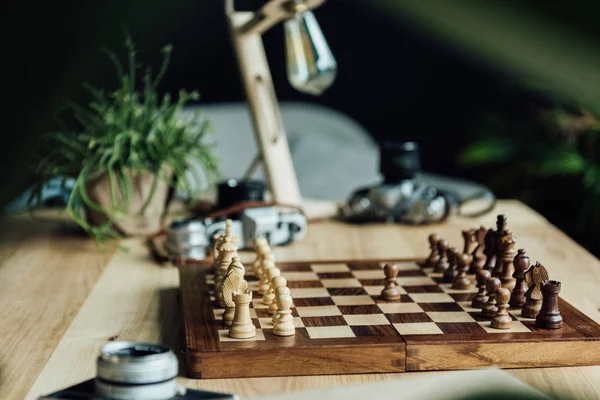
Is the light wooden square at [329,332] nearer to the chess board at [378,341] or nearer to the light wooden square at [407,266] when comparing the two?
the chess board at [378,341]

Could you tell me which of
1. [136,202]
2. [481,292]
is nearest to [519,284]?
[481,292]

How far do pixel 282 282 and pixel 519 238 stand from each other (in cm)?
91

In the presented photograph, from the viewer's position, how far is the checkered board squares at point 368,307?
874 millimetres

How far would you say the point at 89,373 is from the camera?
32.8 inches

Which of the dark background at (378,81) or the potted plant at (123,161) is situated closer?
the potted plant at (123,161)

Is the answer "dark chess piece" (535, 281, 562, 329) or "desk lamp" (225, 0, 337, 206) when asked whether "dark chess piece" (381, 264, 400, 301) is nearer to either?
"dark chess piece" (535, 281, 562, 329)

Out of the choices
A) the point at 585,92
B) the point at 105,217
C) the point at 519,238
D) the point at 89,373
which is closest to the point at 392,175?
the point at 519,238

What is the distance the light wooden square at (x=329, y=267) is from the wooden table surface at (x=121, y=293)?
0.18 meters

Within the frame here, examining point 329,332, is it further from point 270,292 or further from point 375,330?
point 270,292

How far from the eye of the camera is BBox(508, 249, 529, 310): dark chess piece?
100cm

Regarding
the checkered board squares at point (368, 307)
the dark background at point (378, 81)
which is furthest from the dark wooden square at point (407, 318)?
the dark background at point (378, 81)

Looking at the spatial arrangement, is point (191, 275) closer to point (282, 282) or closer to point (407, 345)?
point (282, 282)

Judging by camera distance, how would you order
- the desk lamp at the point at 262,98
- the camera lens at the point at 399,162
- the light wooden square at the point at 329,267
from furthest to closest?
the desk lamp at the point at 262,98
the camera lens at the point at 399,162
the light wooden square at the point at 329,267

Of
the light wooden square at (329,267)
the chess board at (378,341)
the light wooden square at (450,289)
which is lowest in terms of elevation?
the chess board at (378,341)
